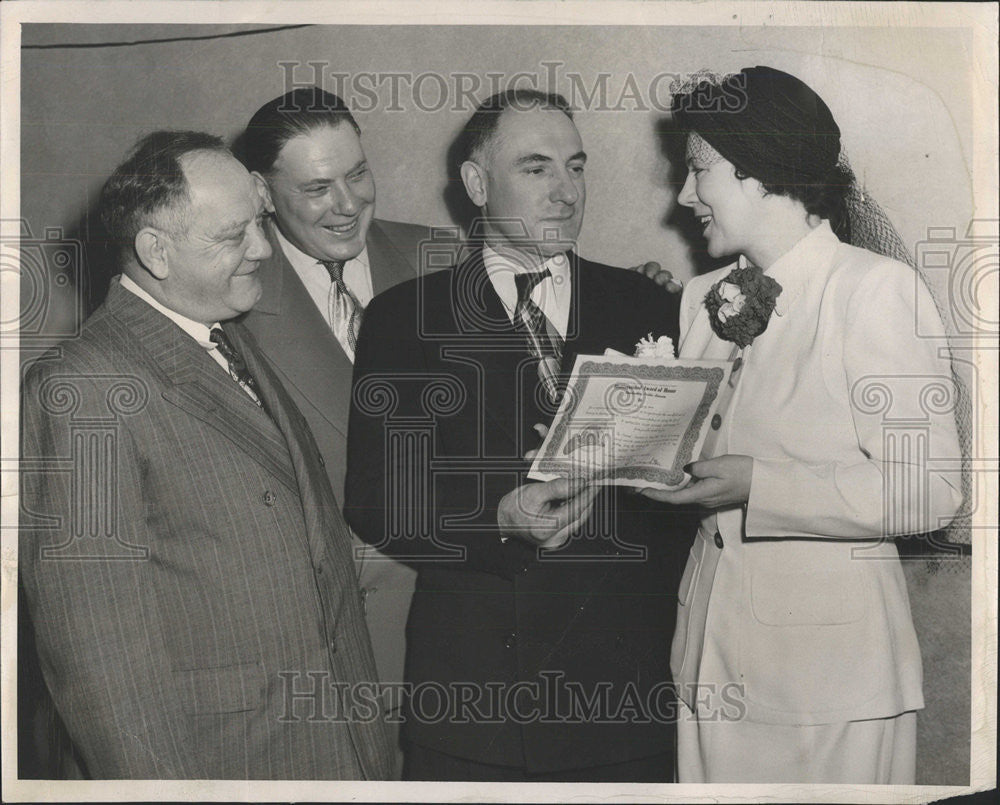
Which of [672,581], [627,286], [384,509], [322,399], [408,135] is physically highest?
[408,135]

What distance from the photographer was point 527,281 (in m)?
2.95

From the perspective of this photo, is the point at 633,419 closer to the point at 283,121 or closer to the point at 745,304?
the point at 745,304

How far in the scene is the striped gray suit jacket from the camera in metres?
2.75


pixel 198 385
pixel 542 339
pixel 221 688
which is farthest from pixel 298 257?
pixel 221 688

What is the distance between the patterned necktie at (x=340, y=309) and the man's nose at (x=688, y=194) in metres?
0.99

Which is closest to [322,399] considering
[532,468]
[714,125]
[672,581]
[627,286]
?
[532,468]

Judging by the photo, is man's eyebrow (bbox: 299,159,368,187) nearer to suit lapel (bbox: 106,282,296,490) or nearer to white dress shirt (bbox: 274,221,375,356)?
white dress shirt (bbox: 274,221,375,356)

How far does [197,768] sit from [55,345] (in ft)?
4.13

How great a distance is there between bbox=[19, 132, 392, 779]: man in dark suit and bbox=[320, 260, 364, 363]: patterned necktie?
0.20 m

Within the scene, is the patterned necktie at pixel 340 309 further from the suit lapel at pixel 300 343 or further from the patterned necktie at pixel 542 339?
the patterned necktie at pixel 542 339

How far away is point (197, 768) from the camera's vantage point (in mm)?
2881

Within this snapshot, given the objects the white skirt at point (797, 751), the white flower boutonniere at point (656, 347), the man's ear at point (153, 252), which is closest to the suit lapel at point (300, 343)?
the man's ear at point (153, 252)

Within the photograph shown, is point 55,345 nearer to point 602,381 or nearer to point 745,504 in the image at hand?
point 602,381

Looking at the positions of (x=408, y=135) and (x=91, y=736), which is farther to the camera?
(x=408, y=135)
